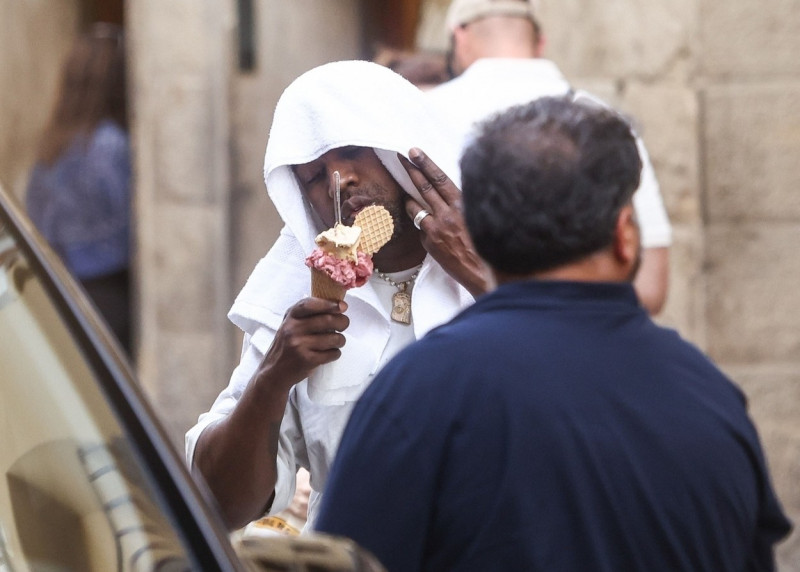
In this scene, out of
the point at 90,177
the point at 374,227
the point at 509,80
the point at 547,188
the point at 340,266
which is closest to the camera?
the point at 547,188

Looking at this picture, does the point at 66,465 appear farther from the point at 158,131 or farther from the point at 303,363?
the point at 158,131

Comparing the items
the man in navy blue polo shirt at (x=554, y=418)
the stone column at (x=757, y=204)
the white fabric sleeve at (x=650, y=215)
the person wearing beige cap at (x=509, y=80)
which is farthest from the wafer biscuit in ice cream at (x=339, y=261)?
the stone column at (x=757, y=204)

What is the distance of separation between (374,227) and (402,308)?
182 millimetres

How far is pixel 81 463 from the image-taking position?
1.83 meters

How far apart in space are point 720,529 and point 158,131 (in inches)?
188

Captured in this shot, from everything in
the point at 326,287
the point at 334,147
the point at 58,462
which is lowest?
the point at 58,462

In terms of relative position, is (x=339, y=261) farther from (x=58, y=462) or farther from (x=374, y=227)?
(x=58, y=462)

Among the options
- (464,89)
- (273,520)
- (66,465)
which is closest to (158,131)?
(464,89)

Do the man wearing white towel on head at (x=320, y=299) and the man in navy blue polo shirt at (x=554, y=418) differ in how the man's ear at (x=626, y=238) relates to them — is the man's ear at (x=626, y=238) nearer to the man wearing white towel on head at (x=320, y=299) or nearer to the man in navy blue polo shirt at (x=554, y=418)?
the man in navy blue polo shirt at (x=554, y=418)

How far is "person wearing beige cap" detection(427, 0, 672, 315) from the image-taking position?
3.60m

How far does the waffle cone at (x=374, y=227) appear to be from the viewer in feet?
8.38

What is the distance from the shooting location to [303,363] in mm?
2445

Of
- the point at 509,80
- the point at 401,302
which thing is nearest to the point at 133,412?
the point at 401,302

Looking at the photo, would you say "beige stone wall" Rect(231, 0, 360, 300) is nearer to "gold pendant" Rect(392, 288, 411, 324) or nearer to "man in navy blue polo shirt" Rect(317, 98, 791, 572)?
"gold pendant" Rect(392, 288, 411, 324)
